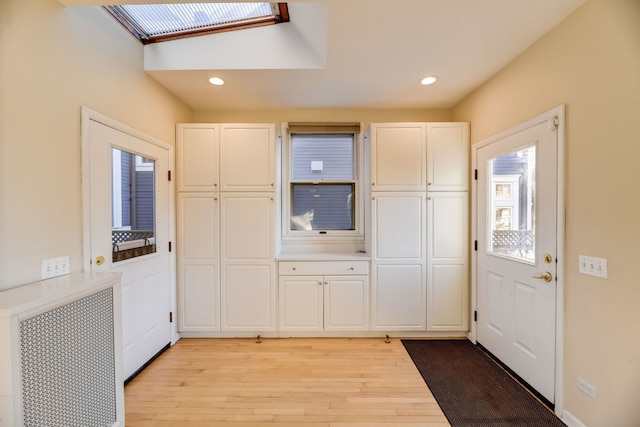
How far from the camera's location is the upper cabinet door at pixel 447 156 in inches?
108

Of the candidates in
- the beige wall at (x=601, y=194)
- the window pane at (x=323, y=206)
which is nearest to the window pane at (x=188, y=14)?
the window pane at (x=323, y=206)

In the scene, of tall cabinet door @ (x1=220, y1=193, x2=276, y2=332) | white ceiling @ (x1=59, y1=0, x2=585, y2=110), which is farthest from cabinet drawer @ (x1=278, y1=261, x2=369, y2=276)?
white ceiling @ (x1=59, y1=0, x2=585, y2=110)

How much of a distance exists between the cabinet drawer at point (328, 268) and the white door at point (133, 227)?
1.20 m

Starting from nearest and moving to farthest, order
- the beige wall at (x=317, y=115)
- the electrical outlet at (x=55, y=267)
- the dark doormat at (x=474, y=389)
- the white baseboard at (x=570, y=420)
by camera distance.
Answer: the electrical outlet at (x=55, y=267)
the white baseboard at (x=570, y=420)
the dark doormat at (x=474, y=389)
the beige wall at (x=317, y=115)

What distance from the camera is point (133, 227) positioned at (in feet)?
7.16

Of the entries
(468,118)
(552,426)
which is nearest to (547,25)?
(468,118)

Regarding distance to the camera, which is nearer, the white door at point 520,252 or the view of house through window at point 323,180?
the white door at point 520,252

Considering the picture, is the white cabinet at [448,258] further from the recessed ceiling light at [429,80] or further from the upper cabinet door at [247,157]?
the upper cabinet door at [247,157]

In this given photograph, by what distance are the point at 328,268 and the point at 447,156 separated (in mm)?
1713

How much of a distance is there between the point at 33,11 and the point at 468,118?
3383mm

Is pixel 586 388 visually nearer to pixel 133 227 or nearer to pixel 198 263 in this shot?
pixel 198 263

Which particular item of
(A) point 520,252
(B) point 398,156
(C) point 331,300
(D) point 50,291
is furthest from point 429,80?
(D) point 50,291

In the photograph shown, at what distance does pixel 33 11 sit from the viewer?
4.61 ft

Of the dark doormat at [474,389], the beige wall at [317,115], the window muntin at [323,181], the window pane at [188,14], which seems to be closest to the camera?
the dark doormat at [474,389]
